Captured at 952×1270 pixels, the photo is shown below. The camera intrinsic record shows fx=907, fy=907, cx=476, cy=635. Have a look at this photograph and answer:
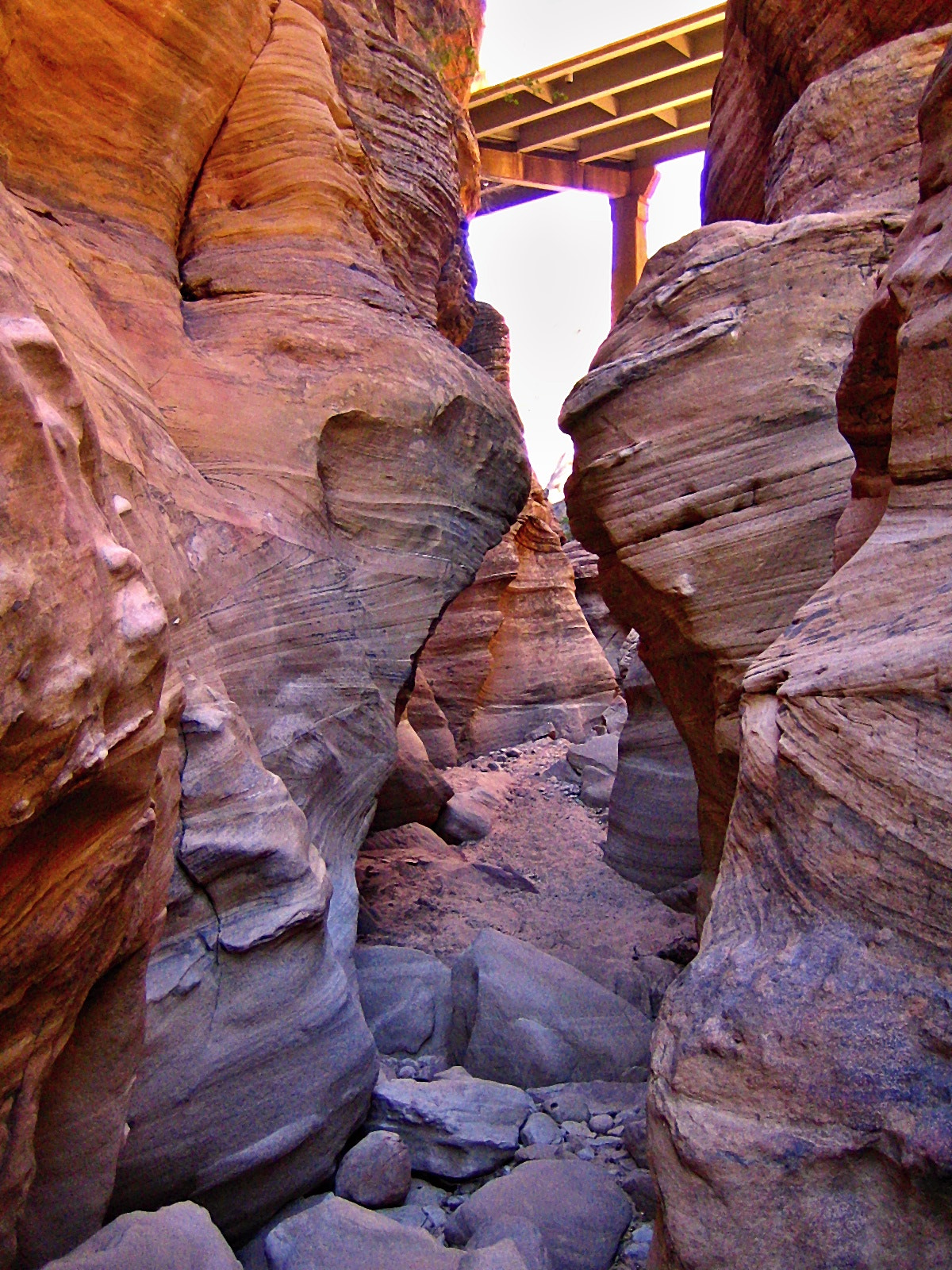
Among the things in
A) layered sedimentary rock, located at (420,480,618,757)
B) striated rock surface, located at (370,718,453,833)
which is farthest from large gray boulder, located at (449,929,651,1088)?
layered sedimentary rock, located at (420,480,618,757)

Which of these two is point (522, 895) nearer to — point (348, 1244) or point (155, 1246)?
point (348, 1244)

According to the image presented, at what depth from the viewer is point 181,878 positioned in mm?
3074

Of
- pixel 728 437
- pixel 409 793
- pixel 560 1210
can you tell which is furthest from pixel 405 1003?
pixel 409 793

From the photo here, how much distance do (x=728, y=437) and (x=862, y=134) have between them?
2.03 m

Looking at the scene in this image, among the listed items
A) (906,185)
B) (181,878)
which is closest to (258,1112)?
(181,878)

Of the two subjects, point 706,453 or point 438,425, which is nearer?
point 706,453

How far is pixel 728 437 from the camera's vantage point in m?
4.18

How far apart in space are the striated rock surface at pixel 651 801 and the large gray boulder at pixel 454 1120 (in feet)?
10.8

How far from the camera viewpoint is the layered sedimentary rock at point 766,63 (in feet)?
17.1

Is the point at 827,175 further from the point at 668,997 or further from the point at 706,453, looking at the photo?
the point at 668,997

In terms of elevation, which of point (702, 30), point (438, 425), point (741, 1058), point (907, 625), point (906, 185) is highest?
point (702, 30)

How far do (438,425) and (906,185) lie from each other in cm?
262

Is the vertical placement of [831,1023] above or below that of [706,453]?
below

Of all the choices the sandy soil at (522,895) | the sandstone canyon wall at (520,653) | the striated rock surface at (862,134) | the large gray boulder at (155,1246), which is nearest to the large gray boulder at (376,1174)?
the large gray boulder at (155,1246)
